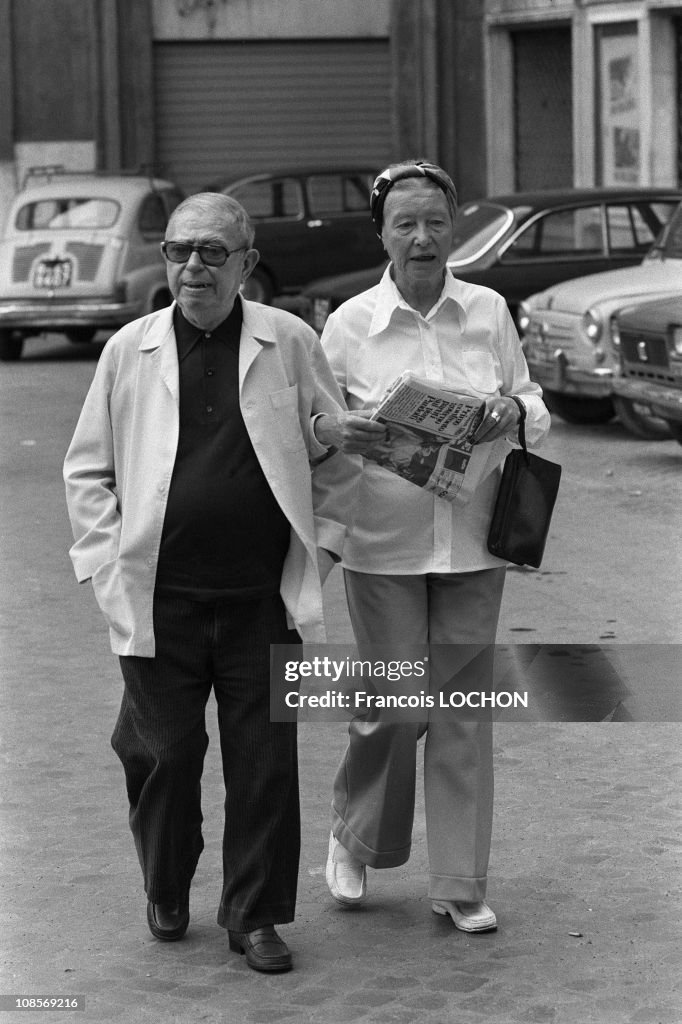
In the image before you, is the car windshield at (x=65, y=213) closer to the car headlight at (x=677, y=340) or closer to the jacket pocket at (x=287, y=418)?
the car headlight at (x=677, y=340)

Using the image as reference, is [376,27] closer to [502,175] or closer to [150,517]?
[502,175]

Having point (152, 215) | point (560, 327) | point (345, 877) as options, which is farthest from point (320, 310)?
point (345, 877)

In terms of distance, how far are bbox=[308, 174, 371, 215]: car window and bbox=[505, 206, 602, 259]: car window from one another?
18.6 feet

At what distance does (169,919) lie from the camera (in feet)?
14.6

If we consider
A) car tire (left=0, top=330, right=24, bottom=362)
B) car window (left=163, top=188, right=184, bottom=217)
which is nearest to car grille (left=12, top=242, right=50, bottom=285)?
car tire (left=0, top=330, right=24, bottom=362)

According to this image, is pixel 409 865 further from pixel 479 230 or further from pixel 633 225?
pixel 633 225

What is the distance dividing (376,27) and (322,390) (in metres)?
25.0

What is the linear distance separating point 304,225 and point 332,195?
53 centimetres

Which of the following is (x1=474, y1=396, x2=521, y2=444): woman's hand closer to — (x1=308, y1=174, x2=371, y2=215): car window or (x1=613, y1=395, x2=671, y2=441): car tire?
(x1=613, y1=395, x2=671, y2=441): car tire

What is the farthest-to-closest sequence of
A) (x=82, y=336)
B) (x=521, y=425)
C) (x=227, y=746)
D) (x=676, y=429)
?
(x=82, y=336), (x=676, y=429), (x=521, y=425), (x=227, y=746)

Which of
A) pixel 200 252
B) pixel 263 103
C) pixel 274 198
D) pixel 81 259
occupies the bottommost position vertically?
A: pixel 81 259

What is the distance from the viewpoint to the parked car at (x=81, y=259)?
1838 cm

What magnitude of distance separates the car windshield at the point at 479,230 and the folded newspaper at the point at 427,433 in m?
10.4

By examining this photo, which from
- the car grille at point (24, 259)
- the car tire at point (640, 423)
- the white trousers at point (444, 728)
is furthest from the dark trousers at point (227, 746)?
the car grille at point (24, 259)
